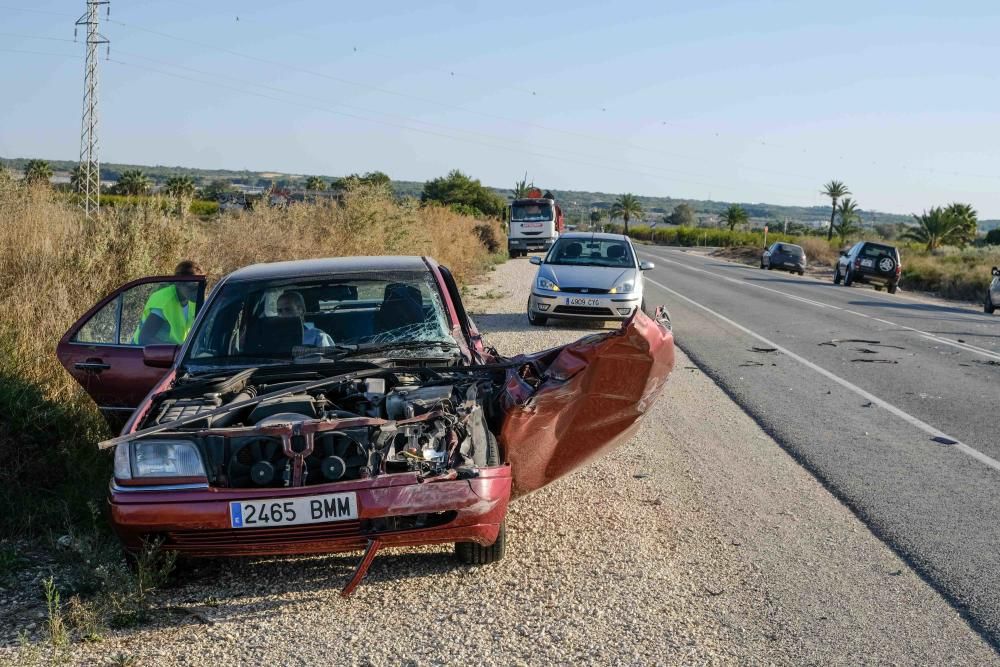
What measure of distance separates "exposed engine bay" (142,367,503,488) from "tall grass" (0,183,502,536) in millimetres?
1497

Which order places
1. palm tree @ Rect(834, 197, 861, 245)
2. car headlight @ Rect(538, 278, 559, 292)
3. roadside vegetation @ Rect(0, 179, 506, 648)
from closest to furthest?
roadside vegetation @ Rect(0, 179, 506, 648) → car headlight @ Rect(538, 278, 559, 292) → palm tree @ Rect(834, 197, 861, 245)

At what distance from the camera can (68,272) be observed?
1058 cm

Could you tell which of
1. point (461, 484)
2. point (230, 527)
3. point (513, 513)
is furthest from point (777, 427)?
point (230, 527)

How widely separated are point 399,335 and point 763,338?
35.5 ft

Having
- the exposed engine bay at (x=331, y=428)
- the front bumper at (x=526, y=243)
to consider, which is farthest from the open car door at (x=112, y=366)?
the front bumper at (x=526, y=243)

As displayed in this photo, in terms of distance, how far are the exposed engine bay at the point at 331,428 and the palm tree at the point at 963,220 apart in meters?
72.8

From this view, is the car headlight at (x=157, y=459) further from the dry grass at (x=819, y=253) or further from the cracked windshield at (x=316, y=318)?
the dry grass at (x=819, y=253)

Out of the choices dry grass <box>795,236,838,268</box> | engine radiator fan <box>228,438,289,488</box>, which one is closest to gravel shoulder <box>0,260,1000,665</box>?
engine radiator fan <box>228,438,289,488</box>

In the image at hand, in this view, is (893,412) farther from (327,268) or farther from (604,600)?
(604,600)

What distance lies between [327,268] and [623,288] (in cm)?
972

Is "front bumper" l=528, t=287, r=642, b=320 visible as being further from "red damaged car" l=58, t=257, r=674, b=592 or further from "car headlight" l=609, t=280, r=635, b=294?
"red damaged car" l=58, t=257, r=674, b=592

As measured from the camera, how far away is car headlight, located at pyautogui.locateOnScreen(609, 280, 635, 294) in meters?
15.6

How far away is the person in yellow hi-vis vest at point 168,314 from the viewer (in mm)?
7188

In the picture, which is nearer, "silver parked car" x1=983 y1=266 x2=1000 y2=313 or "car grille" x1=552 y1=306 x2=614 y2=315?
"car grille" x1=552 y1=306 x2=614 y2=315
